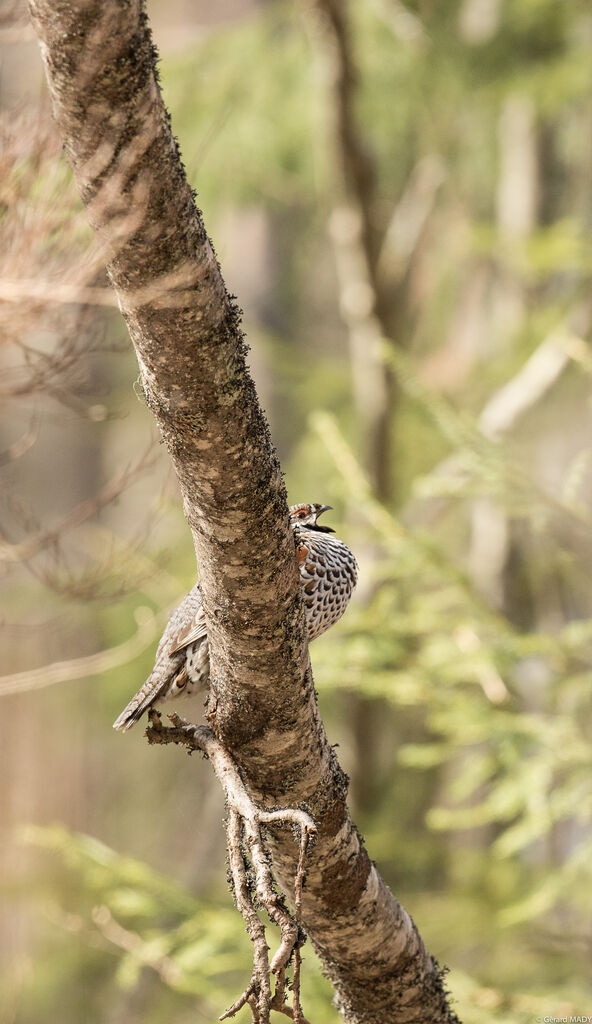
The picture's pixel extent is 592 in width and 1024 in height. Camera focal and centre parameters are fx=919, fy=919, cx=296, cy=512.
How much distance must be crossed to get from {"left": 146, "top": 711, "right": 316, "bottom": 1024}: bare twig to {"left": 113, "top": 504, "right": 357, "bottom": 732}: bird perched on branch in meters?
0.53

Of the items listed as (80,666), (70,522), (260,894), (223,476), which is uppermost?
(70,522)

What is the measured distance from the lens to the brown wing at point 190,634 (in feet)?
5.92

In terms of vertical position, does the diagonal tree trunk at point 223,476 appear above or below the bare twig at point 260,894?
above

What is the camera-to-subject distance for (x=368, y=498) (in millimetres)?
3162

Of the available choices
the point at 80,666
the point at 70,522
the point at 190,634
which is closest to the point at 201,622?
the point at 190,634

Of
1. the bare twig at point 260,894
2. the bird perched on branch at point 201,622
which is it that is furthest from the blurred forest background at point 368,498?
the bare twig at point 260,894

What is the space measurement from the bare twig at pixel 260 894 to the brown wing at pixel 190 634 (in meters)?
0.56

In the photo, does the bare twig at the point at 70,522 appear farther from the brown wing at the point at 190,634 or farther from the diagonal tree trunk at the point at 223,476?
the diagonal tree trunk at the point at 223,476

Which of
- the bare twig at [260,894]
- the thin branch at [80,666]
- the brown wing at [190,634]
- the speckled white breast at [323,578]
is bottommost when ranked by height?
the bare twig at [260,894]

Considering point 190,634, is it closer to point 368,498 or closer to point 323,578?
point 323,578

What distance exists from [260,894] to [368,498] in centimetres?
221

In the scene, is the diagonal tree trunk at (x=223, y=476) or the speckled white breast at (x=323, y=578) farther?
the speckled white breast at (x=323, y=578)

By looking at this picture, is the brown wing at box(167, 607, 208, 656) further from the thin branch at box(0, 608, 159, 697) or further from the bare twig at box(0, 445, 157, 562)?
the bare twig at box(0, 445, 157, 562)

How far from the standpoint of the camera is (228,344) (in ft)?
3.56
